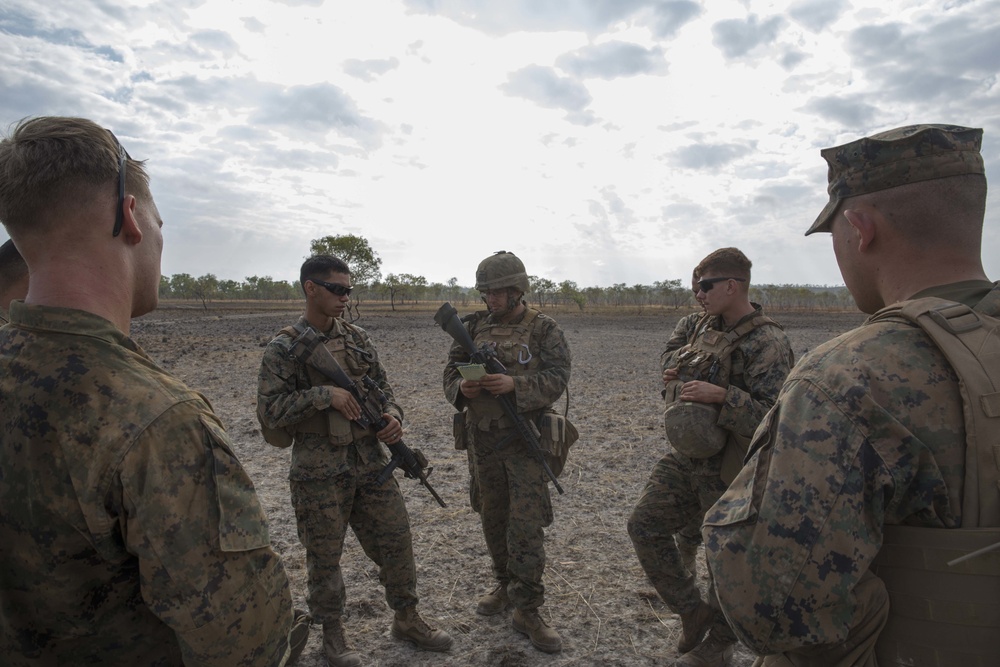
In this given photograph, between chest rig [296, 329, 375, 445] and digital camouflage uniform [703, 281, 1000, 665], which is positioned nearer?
digital camouflage uniform [703, 281, 1000, 665]

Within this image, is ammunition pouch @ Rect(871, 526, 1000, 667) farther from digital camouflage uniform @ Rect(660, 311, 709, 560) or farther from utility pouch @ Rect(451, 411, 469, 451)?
utility pouch @ Rect(451, 411, 469, 451)

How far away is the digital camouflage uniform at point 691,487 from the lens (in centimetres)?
355

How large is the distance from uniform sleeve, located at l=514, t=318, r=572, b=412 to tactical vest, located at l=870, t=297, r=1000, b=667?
2844 mm

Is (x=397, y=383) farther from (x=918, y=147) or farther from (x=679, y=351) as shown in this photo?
(x=918, y=147)

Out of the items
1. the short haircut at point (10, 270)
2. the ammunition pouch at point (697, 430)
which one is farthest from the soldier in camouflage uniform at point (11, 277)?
the ammunition pouch at point (697, 430)

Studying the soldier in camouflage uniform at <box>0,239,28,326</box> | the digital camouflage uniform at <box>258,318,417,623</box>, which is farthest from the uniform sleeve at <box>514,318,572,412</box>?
the soldier in camouflage uniform at <box>0,239,28,326</box>

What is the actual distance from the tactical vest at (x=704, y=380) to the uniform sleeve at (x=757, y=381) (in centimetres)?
6

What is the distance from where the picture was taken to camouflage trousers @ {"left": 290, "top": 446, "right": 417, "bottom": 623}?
3.73 m

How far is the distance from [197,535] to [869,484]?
178 cm

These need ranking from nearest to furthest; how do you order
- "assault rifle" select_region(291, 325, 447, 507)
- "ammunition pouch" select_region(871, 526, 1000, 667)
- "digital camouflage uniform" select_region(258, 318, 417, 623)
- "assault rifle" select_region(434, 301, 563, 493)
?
"ammunition pouch" select_region(871, 526, 1000, 667) → "digital camouflage uniform" select_region(258, 318, 417, 623) → "assault rifle" select_region(291, 325, 447, 507) → "assault rifle" select_region(434, 301, 563, 493)

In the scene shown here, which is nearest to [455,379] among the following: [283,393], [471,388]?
[471,388]

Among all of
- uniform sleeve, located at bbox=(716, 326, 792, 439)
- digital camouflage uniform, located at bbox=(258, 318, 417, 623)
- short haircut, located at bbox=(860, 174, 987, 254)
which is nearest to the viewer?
short haircut, located at bbox=(860, 174, 987, 254)

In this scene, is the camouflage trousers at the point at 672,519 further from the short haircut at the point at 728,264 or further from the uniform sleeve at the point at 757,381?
the short haircut at the point at 728,264

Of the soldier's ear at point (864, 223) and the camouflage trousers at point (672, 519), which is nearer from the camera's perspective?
the soldier's ear at point (864, 223)
